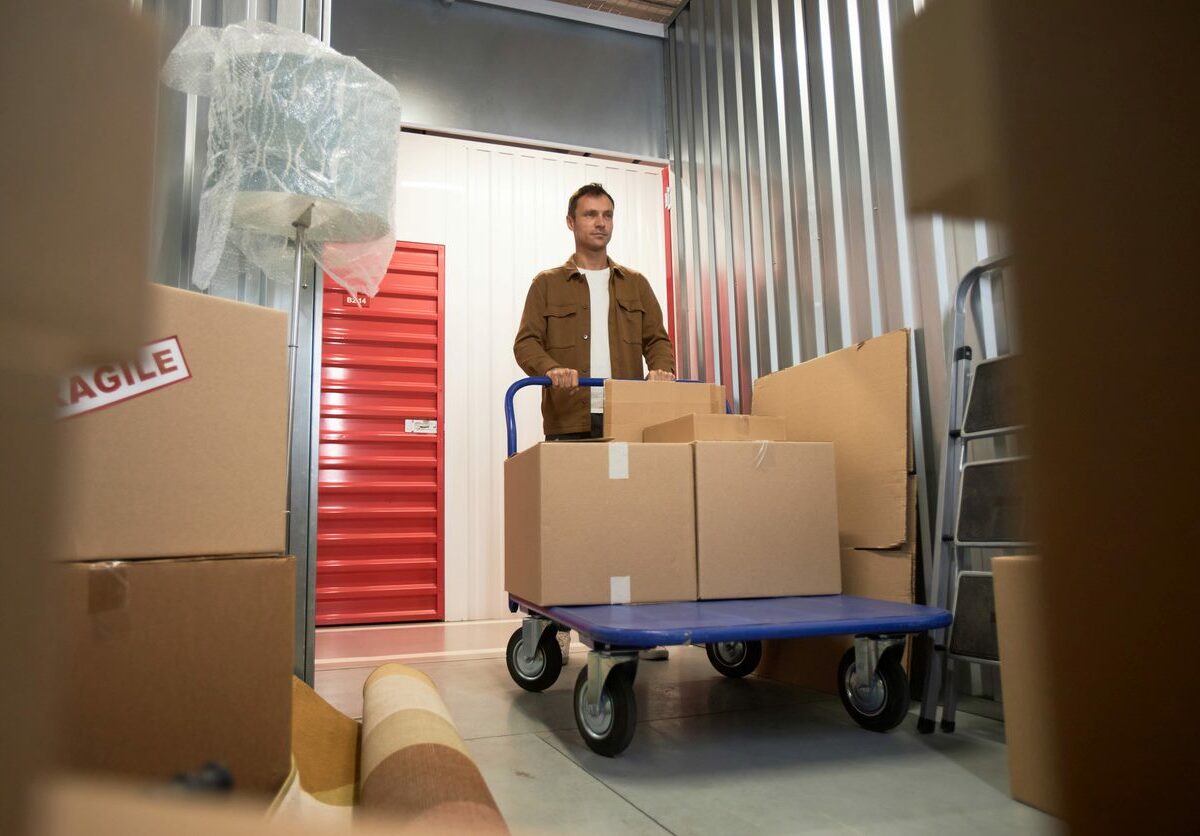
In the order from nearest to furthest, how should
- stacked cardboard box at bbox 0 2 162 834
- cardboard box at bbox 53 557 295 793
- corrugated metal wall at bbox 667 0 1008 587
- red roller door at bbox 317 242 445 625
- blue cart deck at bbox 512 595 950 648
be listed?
1. stacked cardboard box at bbox 0 2 162 834
2. cardboard box at bbox 53 557 295 793
3. blue cart deck at bbox 512 595 950 648
4. corrugated metal wall at bbox 667 0 1008 587
5. red roller door at bbox 317 242 445 625

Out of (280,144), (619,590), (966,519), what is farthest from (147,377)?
(966,519)

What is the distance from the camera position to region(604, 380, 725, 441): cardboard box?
251 centimetres

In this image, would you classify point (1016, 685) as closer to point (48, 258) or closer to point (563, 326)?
point (48, 258)

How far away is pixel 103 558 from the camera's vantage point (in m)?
0.97

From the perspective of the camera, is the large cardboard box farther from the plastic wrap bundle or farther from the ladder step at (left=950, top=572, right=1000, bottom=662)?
the plastic wrap bundle

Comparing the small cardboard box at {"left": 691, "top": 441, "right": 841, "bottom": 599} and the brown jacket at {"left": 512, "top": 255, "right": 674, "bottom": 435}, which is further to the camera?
the brown jacket at {"left": 512, "top": 255, "right": 674, "bottom": 435}

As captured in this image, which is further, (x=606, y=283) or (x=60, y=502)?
(x=606, y=283)

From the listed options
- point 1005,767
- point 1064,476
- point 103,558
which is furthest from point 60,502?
point 1005,767

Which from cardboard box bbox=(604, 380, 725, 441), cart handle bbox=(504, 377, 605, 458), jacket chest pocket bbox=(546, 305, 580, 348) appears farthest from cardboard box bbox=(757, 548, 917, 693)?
jacket chest pocket bbox=(546, 305, 580, 348)

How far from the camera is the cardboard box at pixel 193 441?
100 centimetres

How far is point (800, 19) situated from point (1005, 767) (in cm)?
281

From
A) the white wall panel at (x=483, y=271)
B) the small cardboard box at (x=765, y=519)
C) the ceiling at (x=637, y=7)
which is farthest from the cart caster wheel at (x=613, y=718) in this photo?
the ceiling at (x=637, y=7)

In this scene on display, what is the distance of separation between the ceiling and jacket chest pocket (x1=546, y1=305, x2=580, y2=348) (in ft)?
7.92

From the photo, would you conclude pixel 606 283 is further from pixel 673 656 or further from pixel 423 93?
pixel 423 93
